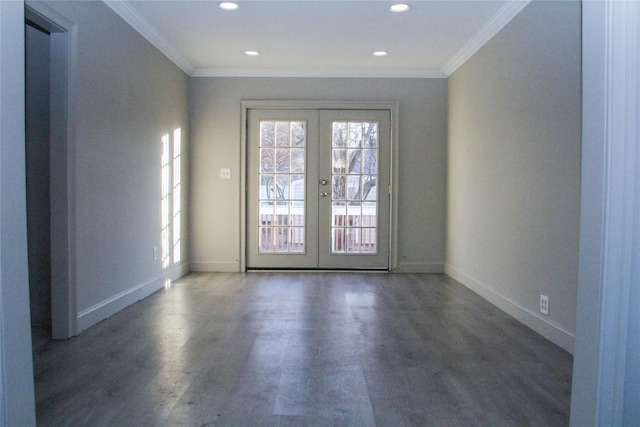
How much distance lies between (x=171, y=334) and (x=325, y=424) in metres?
1.68

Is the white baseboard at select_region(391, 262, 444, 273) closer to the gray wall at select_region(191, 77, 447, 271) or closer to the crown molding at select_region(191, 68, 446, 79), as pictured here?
the gray wall at select_region(191, 77, 447, 271)

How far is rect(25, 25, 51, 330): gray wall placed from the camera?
3.71 meters

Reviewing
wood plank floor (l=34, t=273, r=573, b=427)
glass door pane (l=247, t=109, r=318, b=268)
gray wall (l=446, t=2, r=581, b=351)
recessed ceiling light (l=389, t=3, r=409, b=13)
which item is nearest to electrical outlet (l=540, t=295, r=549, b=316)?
gray wall (l=446, t=2, r=581, b=351)

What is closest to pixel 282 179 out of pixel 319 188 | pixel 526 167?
pixel 319 188

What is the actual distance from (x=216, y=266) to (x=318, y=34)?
2.98 metres

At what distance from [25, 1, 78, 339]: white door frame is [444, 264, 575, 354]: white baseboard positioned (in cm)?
305

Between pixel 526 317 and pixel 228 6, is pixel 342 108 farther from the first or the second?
pixel 526 317

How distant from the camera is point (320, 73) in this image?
6340mm

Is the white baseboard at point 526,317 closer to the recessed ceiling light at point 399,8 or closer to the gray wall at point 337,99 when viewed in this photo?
the gray wall at point 337,99

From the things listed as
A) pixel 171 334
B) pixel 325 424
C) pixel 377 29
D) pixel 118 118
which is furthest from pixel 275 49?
pixel 325 424

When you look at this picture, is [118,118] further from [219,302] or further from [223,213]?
[223,213]

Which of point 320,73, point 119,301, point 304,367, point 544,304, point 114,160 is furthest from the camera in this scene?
point 320,73

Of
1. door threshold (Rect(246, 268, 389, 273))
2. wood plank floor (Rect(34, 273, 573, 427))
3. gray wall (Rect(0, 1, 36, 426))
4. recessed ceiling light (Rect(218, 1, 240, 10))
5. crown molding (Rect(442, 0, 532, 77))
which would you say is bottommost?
door threshold (Rect(246, 268, 389, 273))

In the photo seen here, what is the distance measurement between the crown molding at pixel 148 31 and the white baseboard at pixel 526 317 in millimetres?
3719
